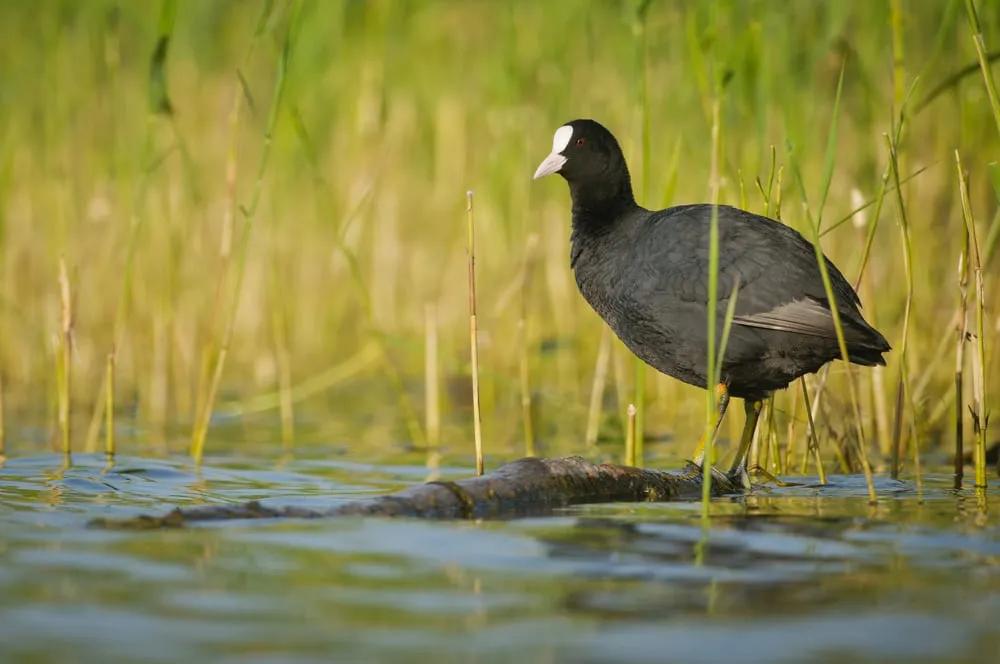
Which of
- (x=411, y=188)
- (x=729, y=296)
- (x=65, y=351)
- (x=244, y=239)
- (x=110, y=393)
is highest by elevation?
(x=411, y=188)

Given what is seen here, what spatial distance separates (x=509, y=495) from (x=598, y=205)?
5.03 ft

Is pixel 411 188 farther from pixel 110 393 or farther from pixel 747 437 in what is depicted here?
pixel 747 437

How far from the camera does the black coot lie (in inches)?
165

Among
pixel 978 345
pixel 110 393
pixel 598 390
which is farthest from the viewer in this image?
pixel 598 390

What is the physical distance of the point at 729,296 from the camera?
4246 mm

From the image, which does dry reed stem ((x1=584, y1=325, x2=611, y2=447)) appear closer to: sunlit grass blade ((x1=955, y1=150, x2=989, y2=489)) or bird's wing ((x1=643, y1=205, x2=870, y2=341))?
bird's wing ((x1=643, y1=205, x2=870, y2=341))

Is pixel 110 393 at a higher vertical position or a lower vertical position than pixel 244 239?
lower

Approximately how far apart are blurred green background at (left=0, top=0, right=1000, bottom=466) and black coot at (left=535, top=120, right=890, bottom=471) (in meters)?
0.18

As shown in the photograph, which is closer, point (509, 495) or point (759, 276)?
point (509, 495)

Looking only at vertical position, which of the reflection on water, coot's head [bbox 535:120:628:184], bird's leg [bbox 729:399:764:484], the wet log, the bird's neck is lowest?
the reflection on water

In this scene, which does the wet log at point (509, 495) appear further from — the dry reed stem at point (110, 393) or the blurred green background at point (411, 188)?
the dry reed stem at point (110, 393)

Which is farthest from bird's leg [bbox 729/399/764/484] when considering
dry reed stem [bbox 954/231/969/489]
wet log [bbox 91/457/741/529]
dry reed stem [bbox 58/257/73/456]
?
dry reed stem [bbox 58/257/73/456]

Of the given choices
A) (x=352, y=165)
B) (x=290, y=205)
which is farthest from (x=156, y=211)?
(x=352, y=165)

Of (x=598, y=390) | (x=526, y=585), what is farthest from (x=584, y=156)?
(x=526, y=585)
